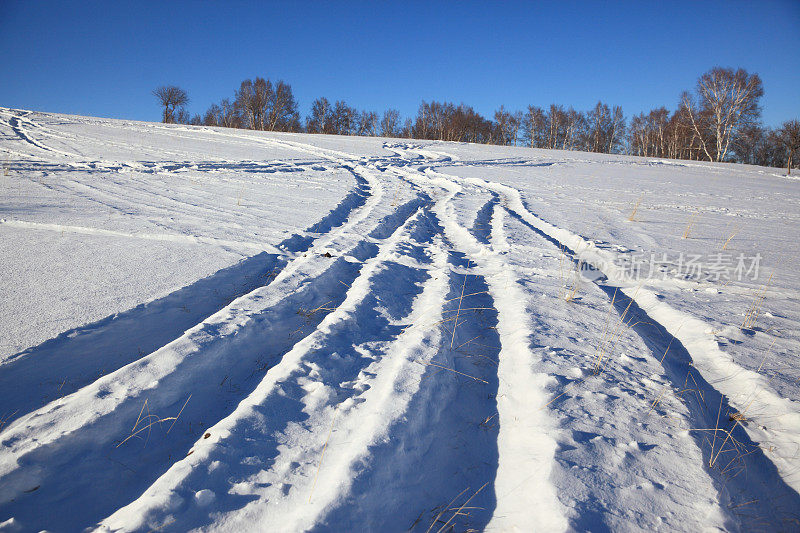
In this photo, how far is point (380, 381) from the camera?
1.89m

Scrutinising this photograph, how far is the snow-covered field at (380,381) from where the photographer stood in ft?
4.31

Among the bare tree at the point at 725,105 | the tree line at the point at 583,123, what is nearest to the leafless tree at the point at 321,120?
the tree line at the point at 583,123

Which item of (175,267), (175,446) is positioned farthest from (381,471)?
(175,267)

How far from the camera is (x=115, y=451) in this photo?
1.46 m

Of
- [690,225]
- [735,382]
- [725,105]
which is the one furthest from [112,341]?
[725,105]

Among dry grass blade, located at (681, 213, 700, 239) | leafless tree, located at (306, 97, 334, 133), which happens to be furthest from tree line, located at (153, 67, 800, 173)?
dry grass blade, located at (681, 213, 700, 239)

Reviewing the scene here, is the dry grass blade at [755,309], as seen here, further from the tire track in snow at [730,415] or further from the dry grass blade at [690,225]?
the dry grass blade at [690,225]

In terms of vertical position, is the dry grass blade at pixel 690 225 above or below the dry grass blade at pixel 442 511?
above

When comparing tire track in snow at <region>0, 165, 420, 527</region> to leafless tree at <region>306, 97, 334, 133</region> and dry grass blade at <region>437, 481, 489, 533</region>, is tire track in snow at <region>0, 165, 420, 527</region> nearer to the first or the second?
dry grass blade at <region>437, 481, 489, 533</region>

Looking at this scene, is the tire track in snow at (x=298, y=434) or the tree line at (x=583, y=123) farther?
the tree line at (x=583, y=123)

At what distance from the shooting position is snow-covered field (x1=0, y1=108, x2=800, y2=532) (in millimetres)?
1312

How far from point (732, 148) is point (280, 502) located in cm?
4094

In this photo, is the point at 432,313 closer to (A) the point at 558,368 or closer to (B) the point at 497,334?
(B) the point at 497,334

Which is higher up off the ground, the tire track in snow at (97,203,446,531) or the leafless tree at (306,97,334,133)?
the leafless tree at (306,97,334,133)
